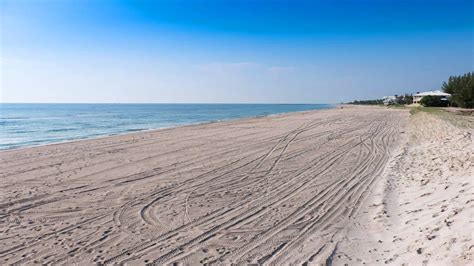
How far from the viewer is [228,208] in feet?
22.2

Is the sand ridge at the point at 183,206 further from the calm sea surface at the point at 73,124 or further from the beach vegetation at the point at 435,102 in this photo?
the beach vegetation at the point at 435,102

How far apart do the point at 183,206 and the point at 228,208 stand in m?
0.97

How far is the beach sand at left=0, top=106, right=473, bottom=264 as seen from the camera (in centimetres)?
479

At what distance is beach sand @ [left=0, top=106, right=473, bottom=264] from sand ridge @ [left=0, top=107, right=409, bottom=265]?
0.02 meters

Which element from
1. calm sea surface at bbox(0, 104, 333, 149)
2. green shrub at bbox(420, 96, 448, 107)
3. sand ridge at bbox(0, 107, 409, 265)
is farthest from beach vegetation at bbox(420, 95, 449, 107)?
sand ridge at bbox(0, 107, 409, 265)

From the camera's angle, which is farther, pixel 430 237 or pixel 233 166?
pixel 233 166

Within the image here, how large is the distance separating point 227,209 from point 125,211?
2065 mm

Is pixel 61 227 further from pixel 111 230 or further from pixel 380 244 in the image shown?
pixel 380 244

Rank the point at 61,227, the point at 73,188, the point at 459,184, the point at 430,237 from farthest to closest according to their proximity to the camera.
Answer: the point at 73,188
the point at 459,184
the point at 61,227
the point at 430,237

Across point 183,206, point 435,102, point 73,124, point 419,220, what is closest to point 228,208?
point 183,206

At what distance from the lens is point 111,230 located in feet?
18.6

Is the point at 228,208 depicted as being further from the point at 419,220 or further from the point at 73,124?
the point at 73,124

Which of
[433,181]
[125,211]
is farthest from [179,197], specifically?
[433,181]

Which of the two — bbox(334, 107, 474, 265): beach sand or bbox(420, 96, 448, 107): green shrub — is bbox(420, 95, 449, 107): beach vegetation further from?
bbox(334, 107, 474, 265): beach sand
